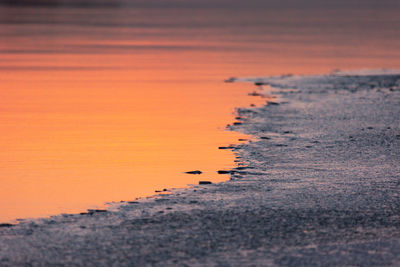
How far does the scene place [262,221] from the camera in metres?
7.88

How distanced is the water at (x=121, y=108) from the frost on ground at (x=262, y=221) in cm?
61

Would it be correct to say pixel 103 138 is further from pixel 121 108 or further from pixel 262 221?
pixel 262 221

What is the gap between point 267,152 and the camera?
36.9 feet

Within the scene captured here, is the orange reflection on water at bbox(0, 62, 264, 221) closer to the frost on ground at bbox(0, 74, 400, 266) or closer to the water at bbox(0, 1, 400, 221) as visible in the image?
the water at bbox(0, 1, 400, 221)

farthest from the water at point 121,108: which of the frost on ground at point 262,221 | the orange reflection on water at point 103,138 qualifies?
the frost on ground at point 262,221

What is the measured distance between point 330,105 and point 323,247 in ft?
30.1

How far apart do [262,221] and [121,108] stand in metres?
8.93

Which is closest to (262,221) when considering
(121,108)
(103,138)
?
(103,138)

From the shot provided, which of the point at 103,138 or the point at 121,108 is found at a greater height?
the point at 121,108

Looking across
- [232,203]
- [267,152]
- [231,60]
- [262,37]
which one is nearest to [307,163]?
[267,152]

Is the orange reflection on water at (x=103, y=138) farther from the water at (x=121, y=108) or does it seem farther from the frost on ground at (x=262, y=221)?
the frost on ground at (x=262, y=221)

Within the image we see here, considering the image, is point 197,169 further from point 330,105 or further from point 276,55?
point 276,55

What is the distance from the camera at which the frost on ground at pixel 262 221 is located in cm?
695

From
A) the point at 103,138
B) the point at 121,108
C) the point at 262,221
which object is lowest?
the point at 262,221
